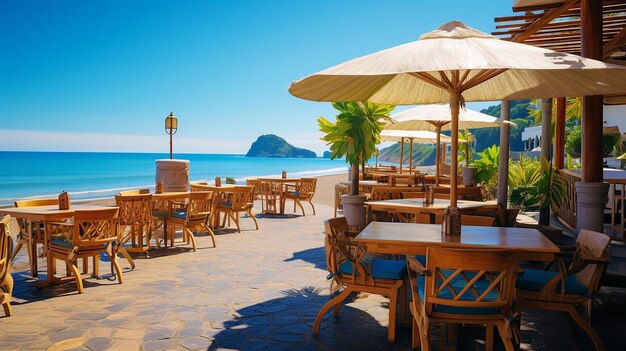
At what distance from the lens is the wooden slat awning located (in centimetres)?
644

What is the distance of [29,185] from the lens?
1469 inches

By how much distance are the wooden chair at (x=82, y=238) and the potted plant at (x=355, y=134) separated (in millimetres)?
3406

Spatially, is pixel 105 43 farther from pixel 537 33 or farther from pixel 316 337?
pixel 316 337

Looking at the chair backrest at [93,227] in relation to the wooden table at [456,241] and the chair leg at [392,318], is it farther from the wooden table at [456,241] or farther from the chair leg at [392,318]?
the chair leg at [392,318]

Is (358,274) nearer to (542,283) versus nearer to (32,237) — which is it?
(542,283)

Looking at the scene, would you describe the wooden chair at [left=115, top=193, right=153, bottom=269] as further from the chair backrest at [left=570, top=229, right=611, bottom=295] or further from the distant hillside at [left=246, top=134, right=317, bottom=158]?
the distant hillside at [left=246, top=134, right=317, bottom=158]

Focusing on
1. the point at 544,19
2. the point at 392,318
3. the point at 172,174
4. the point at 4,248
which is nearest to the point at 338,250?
the point at 392,318

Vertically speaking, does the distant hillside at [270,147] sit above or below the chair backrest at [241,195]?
above

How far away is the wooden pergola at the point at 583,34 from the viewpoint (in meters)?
5.12

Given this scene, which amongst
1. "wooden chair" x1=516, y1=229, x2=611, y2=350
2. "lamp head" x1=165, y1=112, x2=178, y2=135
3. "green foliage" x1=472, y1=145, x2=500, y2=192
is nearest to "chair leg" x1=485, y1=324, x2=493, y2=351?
"wooden chair" x1=516, y1=229, x2=611, y2=350

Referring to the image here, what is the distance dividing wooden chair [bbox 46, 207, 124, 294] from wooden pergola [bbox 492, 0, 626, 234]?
5.40 metres

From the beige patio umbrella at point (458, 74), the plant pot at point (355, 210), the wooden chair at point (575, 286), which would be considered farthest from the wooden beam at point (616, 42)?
the wooden chair at point (575, 286)

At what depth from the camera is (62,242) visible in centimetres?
522

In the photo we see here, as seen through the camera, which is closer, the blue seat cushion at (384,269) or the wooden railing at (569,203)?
the blue seat cushion at (384,269)
